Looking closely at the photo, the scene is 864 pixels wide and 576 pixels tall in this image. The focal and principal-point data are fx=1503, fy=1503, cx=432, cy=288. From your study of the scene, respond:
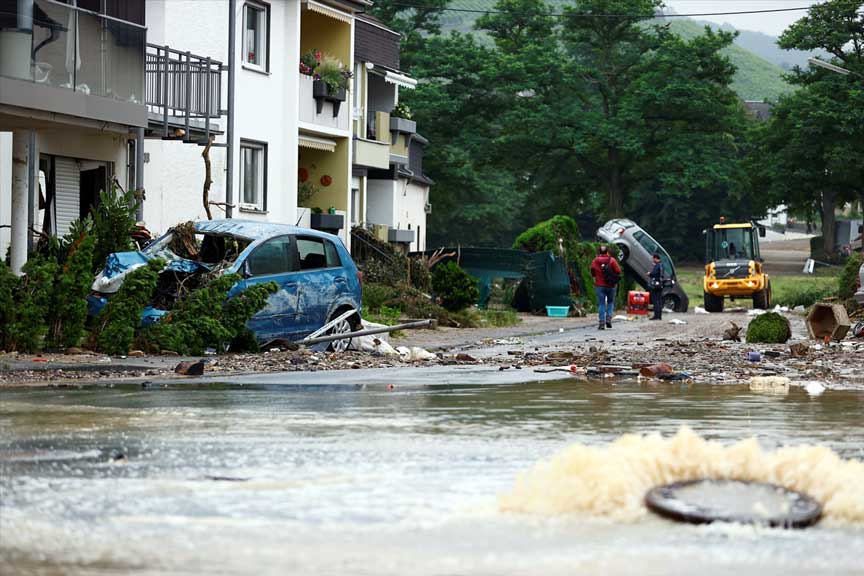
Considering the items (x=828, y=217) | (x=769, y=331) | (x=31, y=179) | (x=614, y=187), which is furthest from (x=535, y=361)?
(x=828, y=217)

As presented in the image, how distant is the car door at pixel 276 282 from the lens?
1844cm

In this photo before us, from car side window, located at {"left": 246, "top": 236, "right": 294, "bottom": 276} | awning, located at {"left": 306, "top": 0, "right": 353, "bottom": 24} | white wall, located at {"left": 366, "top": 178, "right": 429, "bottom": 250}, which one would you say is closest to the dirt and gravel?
car side window, located at {"left": 246, "top": 236, "right": 294, "bottom": 276}

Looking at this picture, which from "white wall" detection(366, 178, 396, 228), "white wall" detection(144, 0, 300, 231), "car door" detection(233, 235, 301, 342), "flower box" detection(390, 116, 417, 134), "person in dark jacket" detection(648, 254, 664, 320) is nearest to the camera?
"car door" detection(233, 235, 301, 342)

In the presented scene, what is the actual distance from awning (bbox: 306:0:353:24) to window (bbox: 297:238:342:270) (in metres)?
16.9

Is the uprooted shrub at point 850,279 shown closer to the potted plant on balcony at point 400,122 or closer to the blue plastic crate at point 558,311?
the blue plastic crate at point 558,311

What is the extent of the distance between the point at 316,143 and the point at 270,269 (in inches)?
745

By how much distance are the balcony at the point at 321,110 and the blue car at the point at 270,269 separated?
16.2 m

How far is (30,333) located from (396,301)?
568 inches

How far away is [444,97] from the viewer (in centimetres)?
7575

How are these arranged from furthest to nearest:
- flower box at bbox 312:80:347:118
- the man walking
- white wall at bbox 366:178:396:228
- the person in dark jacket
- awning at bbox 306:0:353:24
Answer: white wall at bbox 366:178:396:228
the person in dark jacket
flower box at bbox 312:80:347:118
awning at bbox 306:0:353:24
the man walking

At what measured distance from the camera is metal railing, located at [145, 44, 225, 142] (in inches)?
1043

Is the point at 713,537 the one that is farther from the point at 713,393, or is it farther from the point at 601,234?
the point at 601,234

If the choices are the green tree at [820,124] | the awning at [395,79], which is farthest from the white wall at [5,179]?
the green tree at [820,124]

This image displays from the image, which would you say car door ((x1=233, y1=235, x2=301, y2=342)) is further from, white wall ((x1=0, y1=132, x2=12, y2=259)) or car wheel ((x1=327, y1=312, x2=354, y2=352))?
white wall ((x1=0, y1=132, x2=12, y2=259))
